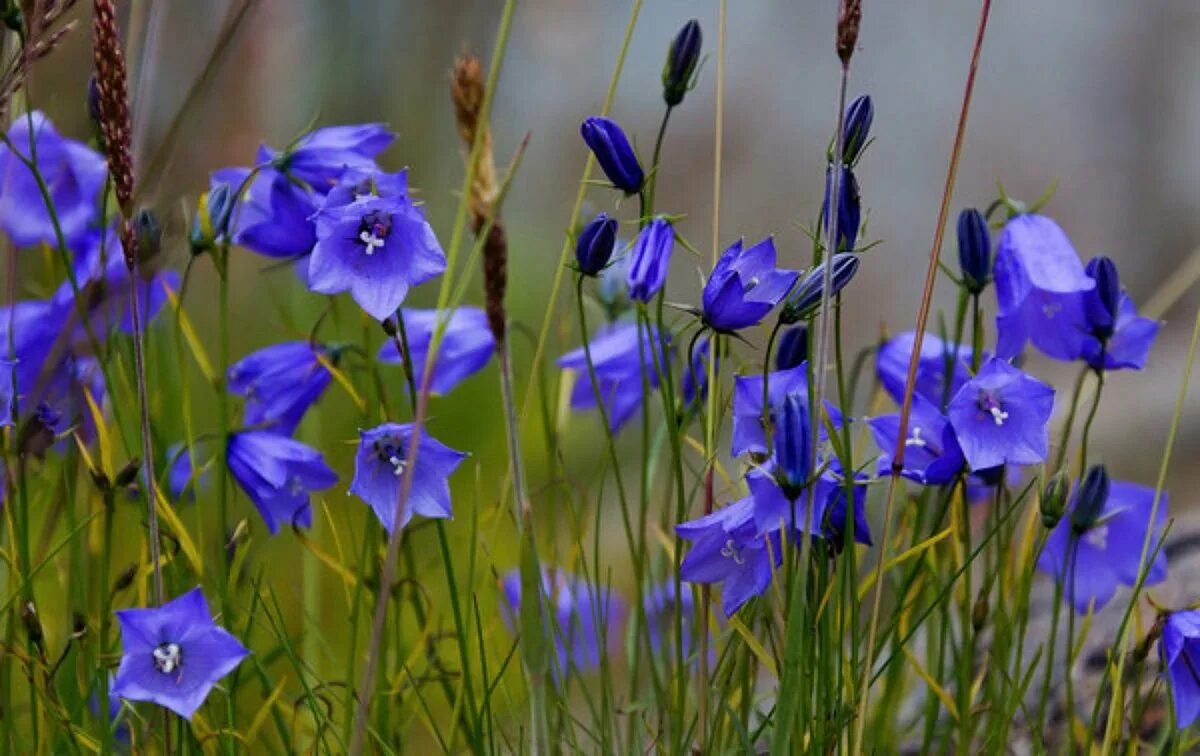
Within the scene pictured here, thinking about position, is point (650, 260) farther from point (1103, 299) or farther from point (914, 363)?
point (1103, 299)

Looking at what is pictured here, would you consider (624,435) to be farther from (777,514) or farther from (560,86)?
(777,514)

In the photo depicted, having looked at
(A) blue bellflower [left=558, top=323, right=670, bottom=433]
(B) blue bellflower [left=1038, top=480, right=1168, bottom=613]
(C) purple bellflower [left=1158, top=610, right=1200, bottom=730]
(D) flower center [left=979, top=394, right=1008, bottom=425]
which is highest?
(A) blue bellflower [left=558, top=323, right=670, bottom=433]

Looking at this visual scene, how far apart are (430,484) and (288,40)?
3.58 meters

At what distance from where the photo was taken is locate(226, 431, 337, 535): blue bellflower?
4.25ft

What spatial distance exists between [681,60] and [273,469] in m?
0.48

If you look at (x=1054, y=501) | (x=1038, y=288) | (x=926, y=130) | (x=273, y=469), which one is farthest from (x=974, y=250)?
(x=926, y=130)

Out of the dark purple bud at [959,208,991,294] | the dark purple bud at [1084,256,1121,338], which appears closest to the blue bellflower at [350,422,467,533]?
the dark purple bud at [959,208,991,294]

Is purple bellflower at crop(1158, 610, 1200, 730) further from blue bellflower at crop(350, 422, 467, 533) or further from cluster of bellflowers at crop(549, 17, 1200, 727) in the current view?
blue bellflower at crop(350, 422, 467, 533)

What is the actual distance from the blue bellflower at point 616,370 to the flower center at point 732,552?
0.75 feet

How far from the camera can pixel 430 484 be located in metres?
1.20

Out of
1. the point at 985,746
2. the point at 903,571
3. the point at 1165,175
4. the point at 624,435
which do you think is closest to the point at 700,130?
the point at 624,435

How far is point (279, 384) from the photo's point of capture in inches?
54.8

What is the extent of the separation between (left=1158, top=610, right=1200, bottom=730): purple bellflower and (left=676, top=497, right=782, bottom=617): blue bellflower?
319 millimetres

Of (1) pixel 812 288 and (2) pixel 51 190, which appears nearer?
(1) pixel 812 288
